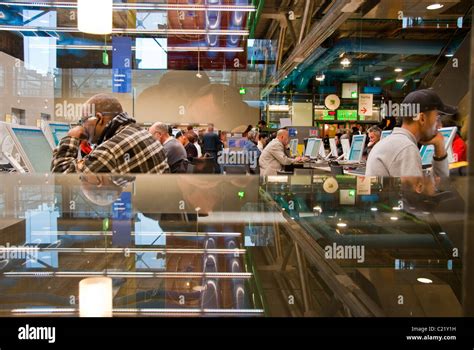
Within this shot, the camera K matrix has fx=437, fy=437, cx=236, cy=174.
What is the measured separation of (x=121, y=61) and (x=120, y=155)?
528cm

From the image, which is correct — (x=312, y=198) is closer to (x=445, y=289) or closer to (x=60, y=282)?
(x=445, y=289)

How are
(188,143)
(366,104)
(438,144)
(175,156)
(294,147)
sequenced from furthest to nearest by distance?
(366,104)
(294,147)
(188,143)
(175,156)
(438,144)

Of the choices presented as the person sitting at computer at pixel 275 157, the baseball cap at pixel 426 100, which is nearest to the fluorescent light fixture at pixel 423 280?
the baseball cap at pixel 426 100

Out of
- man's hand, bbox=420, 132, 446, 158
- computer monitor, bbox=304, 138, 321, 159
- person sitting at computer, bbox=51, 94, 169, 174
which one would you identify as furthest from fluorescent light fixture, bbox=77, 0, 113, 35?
computer monitor, bbox=304, 138, 321, 159

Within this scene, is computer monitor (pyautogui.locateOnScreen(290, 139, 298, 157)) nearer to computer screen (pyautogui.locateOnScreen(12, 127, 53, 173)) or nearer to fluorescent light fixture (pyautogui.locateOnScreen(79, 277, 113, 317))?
computer screen (pyautogui.locateOnScreen(12, 127, 53, 173))

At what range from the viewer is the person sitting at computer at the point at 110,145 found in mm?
2637

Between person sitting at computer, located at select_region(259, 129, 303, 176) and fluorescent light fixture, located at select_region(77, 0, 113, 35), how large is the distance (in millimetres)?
3036

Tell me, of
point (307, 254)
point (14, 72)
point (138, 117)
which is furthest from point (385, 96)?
point (307, 254)

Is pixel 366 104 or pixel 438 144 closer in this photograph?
pixel 438 144

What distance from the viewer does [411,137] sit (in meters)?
2.29

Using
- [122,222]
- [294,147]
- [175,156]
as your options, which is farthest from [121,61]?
[122,222]

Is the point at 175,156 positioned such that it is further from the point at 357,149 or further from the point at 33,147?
the point at 357,149
